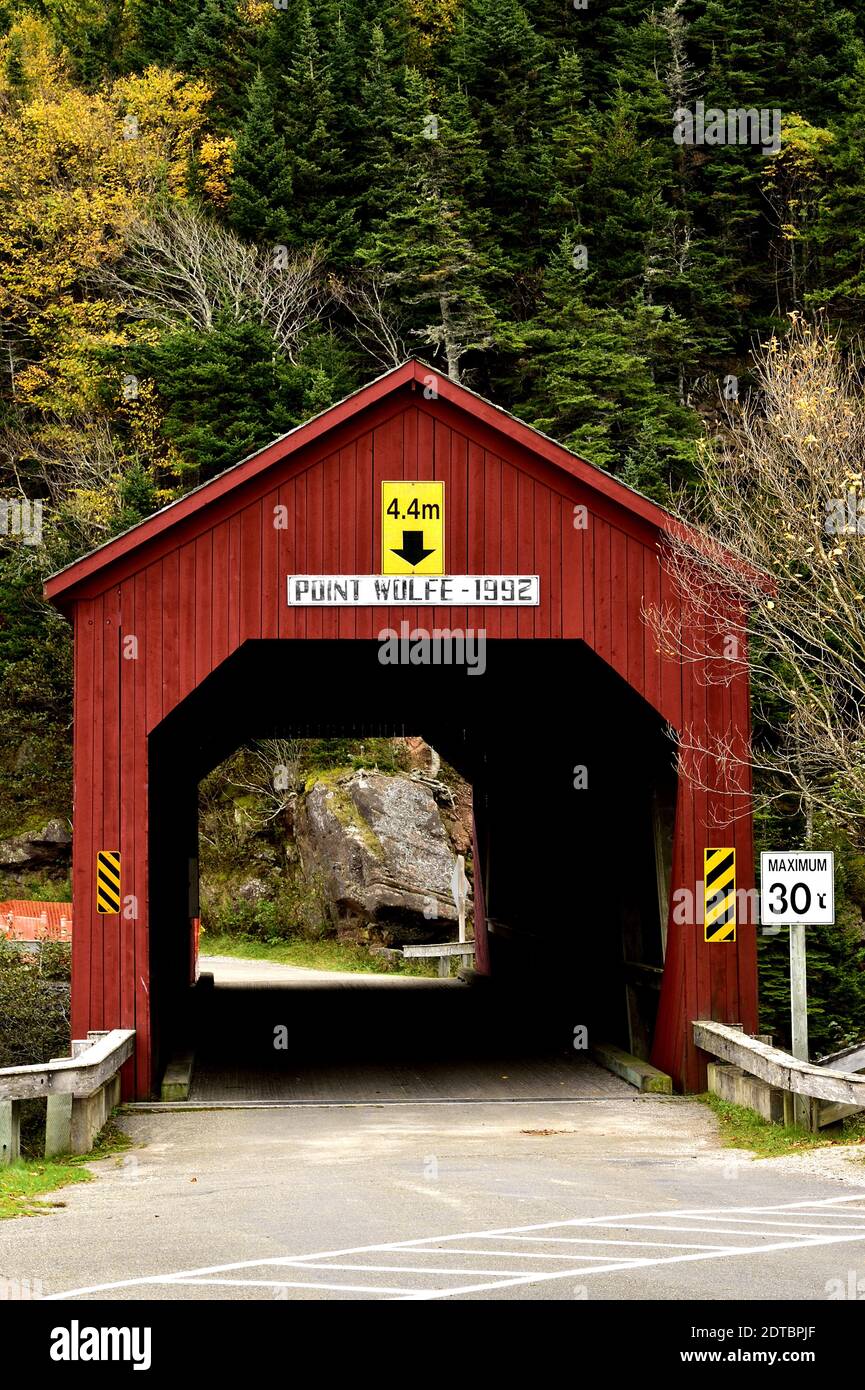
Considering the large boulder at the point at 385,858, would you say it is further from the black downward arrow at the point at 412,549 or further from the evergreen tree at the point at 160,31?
the evergreen tree at the point at 160,31

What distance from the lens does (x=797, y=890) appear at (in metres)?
11.9

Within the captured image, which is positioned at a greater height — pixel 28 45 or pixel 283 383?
pixel 28 45

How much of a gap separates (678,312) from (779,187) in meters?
5.09

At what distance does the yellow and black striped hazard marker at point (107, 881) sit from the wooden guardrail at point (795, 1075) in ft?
16.7

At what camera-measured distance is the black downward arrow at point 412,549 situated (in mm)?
14359

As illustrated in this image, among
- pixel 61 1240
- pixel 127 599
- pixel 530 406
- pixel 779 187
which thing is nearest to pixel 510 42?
pixel 779 187

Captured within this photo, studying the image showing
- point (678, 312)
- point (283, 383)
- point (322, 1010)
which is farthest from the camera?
point (678, 312)

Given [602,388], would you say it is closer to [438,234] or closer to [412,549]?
[438,234]

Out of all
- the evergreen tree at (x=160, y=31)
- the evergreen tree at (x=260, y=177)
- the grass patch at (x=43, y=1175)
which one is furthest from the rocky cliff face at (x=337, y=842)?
the evergreen tree at (x=160, y=31)

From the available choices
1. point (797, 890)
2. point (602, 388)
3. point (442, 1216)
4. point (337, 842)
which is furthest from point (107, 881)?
point (602, 388)

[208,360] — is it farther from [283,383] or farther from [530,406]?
[530,406]

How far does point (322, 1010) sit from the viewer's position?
71.6 feet

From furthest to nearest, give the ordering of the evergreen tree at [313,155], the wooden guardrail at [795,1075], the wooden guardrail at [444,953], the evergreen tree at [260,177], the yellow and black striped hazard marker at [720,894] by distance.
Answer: the evergreen tree at [313,155] → the evergreen tree at [260,177] → the wooden guardrail at [444,953] → the yellow and black striped hazard marker at [720,894] → the wooden guardrail at [795,1075]

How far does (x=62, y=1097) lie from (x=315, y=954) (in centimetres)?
2214
